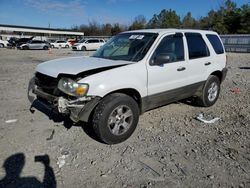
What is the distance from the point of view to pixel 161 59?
447 cm

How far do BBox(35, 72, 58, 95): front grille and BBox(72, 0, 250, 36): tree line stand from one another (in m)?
49.6

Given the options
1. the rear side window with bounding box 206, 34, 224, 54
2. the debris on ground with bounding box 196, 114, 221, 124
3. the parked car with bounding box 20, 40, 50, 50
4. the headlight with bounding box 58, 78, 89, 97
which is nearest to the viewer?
the headlight with bounding box 58, 78, 89, 97

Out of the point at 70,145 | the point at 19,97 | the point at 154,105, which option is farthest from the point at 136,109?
the point at 19,97

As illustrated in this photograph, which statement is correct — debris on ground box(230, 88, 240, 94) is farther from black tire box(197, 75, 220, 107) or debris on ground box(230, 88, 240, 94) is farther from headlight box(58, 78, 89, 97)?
headlight box(58, 78, 89, 97)

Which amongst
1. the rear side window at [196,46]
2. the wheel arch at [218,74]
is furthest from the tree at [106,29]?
the rear side window at [196,46]

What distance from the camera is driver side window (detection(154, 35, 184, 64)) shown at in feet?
15.4

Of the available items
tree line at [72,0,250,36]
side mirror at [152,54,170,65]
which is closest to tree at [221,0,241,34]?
tree line at [72,0,250,36]

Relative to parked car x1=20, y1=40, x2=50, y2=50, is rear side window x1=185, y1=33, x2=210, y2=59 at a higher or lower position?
lower

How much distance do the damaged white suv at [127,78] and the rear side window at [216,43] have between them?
13 centimetres

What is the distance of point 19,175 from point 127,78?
215 centimetres

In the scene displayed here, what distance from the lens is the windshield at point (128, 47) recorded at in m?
4.71

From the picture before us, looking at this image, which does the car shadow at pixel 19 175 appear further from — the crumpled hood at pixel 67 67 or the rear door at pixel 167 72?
the rear door at pixel 167 72

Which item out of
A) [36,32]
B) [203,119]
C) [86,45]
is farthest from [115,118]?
[36,32]

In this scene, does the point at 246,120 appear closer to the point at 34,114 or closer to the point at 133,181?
the point at 133,181
